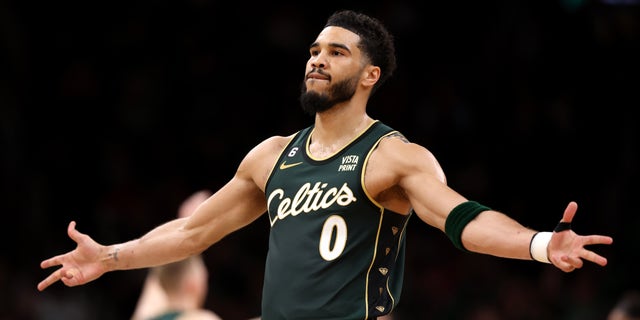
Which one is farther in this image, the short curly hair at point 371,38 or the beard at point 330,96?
the short curly hair at point 371,38

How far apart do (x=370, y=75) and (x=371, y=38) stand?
0.18 meters

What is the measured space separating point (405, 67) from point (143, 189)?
10.3 feet

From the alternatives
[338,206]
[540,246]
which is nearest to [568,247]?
[540,246]

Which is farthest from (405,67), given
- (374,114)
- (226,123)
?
(226,123)

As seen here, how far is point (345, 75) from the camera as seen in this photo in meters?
4.74

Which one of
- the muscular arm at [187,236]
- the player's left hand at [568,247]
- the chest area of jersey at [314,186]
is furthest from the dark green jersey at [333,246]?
the player's left hand at [568,247]

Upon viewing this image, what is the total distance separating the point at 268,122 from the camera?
11094 millimetres

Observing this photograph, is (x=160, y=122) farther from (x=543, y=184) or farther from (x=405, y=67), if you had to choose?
(x=543, y=184)

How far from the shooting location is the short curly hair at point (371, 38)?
4836 mm

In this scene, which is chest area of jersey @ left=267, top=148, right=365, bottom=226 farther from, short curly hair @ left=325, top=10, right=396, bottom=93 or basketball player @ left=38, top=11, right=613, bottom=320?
short curly hair @ left=325, top=10, right=396, bottom=93

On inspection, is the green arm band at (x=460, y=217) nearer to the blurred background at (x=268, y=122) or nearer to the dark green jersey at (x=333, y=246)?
the dark green jersey at (x=333, y=246)

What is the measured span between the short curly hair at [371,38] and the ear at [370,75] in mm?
32

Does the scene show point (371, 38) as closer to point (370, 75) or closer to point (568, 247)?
point (370, 75)

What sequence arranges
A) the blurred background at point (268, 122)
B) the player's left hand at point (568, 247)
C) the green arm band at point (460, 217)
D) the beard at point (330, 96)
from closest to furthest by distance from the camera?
the player's left hand at point (568, 247), the green arm band at point (460, 217), the beard at point (330, 96), the blurred background at point (268, 122)
